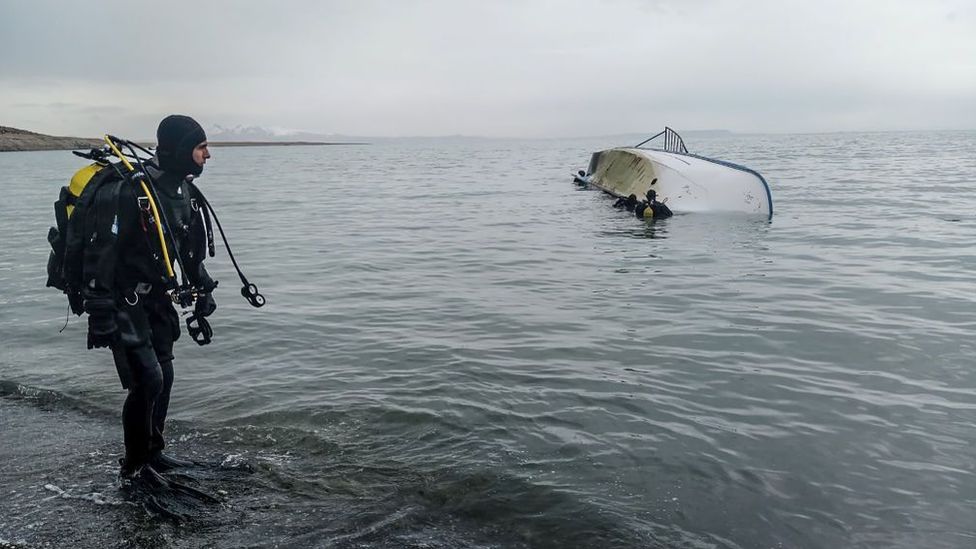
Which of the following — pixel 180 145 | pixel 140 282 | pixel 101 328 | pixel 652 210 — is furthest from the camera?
pixel 652 210

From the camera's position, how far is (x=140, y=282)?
15.8ft

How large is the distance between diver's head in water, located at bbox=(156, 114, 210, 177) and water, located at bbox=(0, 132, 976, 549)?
7.42ft

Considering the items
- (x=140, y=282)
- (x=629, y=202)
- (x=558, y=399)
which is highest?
(x=140, y=282)

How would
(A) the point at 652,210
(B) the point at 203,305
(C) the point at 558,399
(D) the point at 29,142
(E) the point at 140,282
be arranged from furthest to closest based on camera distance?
1. (D) the point at 29,142
2. (A) the point at 652,210
3. (C) the point at 558,399
4. (B) the point at 203,305
5. (E) the point at 140,282

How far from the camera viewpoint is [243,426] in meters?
6.63

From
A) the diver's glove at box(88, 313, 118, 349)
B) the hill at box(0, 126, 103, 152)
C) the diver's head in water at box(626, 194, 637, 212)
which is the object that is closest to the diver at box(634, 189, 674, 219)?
the diver's head in water at box(626, 194, 637, 212)

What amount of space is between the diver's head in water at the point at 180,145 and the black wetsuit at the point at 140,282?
3.5 inches

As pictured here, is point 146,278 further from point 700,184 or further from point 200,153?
point 700,184

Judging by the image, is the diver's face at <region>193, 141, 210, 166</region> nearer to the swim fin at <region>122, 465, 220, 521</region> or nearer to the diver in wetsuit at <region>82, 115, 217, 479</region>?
the diver in wetsuit at <region>82, 115, 217, 479</region>

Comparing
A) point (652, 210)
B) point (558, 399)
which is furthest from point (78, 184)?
point (652, 210)

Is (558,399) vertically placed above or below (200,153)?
below

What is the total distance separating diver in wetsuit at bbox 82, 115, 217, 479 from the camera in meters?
4.51

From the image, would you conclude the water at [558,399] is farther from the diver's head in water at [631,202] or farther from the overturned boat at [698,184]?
the diver's head in water at [631,202]

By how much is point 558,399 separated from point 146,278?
3.99 m
